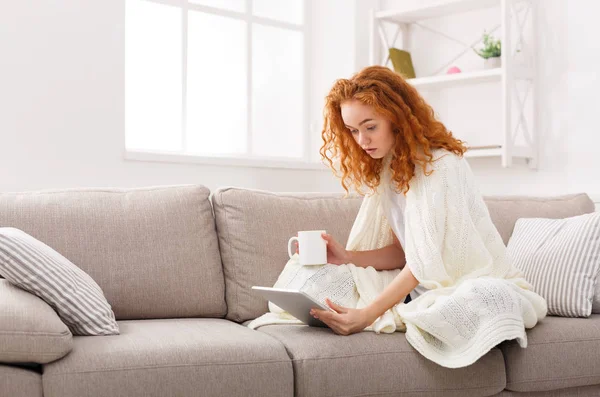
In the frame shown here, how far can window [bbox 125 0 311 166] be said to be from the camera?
3760mm

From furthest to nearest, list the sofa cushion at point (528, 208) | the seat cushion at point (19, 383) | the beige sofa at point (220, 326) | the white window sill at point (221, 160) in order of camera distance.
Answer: the white window sill at point (221, 160) → the sofa cushion at point (528, 208) → the beige sofa at point (220, 326) → the seat cushion at point (19, 383)

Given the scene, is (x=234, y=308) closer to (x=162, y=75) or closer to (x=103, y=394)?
(x=103, y=394)

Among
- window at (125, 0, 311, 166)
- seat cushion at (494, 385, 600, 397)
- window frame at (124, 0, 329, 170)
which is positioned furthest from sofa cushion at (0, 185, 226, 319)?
window at (125, 0, 311, 166)

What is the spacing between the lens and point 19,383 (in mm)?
1666

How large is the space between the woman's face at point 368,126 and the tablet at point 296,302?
49 cm

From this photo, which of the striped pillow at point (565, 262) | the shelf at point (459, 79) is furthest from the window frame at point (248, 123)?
the striped pillow at point (565, 262)

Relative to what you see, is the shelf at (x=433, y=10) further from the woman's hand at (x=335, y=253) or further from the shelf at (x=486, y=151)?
the woman's hand at (x=335, y=253)

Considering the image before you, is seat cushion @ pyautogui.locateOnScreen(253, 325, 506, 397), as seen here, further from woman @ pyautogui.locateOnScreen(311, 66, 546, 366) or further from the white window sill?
the white window sill

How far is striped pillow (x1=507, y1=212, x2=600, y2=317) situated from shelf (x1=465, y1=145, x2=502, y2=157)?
1.15 meters

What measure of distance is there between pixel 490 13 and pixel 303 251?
227 cm

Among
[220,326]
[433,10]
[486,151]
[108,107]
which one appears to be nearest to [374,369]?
[220,326]

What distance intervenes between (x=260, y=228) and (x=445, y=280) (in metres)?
0.64

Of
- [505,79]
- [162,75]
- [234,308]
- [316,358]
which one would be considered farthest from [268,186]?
[316,358]

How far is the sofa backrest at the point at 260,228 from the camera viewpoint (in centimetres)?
244
